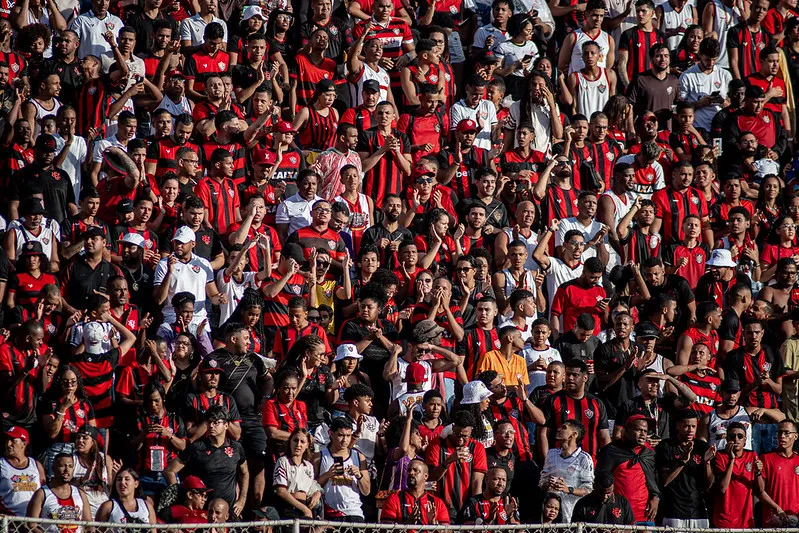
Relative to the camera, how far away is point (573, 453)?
1291 centimetres

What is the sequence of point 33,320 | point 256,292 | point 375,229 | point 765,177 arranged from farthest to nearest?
point 765,177
point 375,229
point 256,292
point 33,320

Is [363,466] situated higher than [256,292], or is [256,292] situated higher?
[256,292]

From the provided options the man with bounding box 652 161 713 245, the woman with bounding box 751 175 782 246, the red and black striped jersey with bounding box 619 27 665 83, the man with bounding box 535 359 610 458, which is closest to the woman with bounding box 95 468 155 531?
the man with bounding box 535 359 610 458

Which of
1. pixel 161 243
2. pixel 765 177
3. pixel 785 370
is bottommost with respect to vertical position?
pixel 785 370

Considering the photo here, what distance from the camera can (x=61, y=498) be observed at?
11281 mm

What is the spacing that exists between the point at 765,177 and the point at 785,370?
3.04 meters

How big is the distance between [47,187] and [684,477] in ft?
20.9

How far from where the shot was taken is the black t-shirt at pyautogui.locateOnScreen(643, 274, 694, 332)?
600 inches

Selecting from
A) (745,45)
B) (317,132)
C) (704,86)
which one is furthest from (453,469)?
(745,45)

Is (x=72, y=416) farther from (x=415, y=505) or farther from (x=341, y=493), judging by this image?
(x=415, y=505)

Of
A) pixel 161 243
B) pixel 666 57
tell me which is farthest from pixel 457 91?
pixel 161 243

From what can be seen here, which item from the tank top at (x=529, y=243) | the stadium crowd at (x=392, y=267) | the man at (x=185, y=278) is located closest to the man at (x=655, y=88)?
the stadium crowd at (x=392, y=267)

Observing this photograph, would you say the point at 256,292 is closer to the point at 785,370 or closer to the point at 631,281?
the point at 631,281

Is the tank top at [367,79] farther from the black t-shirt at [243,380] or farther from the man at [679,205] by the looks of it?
the black t-shirt at [243,380]
